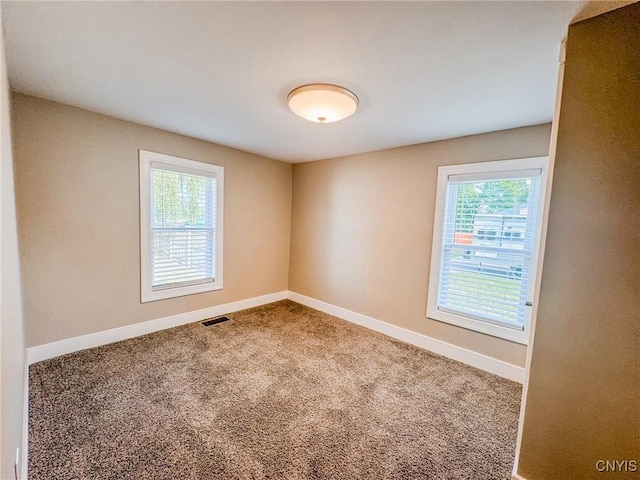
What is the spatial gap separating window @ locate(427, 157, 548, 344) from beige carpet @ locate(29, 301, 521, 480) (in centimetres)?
57

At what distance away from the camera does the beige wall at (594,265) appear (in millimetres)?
1125

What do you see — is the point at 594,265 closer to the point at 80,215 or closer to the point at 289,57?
the point at 289,57

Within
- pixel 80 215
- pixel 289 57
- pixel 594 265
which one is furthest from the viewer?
pixel 80 215

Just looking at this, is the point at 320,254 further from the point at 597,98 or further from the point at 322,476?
the point at 597,98

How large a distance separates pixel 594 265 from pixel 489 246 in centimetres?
146

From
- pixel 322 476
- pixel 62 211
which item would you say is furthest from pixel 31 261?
pixel 322 476

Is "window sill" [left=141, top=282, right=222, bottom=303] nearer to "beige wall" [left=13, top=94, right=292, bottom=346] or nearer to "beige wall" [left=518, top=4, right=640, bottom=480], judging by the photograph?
"beige wall" [left=13, top=94, right=292, bottom=346]

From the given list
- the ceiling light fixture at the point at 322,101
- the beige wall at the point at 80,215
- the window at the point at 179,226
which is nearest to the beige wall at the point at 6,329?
the beige wall at the point at 80,215

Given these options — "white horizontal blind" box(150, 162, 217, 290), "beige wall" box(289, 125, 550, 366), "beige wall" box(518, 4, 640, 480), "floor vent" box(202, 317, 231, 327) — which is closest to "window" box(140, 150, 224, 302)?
"white horizontal blind" box(150, 162, 217, 290)

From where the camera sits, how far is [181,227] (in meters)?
3.26

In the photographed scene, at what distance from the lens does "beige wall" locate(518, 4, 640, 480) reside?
1125 millimetres

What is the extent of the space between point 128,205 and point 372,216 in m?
2.76

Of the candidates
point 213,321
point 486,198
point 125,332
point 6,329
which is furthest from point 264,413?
point 486,198

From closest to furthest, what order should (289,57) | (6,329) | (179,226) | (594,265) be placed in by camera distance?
(6,329)
(594,265)
(289,57)
(179,226)
